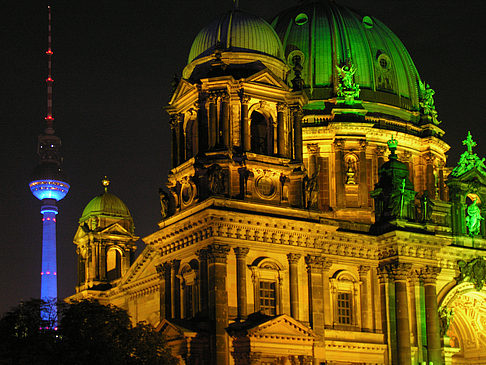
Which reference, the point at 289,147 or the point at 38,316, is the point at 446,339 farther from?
the point at 38,316

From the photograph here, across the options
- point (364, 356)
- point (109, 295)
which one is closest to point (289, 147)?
point (364, 356)

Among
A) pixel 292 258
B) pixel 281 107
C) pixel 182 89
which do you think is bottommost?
pixel 292 258

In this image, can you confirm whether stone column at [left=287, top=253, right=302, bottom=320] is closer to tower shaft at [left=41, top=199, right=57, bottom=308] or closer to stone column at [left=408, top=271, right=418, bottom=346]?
stone column at [left=408, top=271, right=418, bottom=346]

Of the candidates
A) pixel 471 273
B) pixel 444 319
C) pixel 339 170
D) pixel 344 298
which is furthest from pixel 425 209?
pixel 339 170

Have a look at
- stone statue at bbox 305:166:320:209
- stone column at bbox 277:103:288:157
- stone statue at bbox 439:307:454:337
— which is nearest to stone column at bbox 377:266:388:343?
stone statue at bbox 439:307:454:337

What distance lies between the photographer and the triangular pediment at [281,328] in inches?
2272

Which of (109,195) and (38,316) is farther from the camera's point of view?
(109,195)

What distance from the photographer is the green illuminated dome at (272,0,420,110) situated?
267 ft

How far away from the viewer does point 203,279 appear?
59.6m

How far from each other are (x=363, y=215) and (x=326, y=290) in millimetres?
12227

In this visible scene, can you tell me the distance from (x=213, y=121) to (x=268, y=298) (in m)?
11.5

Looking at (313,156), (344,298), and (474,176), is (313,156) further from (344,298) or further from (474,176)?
(344,298)

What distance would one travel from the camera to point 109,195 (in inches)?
3487

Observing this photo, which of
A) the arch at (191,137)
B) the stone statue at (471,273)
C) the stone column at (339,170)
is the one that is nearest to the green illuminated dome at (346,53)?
the stone column at (339,170)
